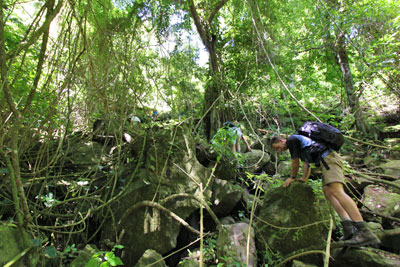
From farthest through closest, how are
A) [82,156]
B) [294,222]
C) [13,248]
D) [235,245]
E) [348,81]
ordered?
1. [348,81]
2. [82,156]
3. [294,222]
4. [235,245]
5. [13,248]

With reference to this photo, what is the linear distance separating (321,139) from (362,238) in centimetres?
107

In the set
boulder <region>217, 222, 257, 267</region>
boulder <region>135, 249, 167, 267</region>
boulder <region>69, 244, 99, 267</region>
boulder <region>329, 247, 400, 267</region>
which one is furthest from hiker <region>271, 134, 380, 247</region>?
boulder <region>69, 244, 99, 267</region>

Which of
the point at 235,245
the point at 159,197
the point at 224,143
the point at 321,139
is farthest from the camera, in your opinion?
the point at 224,143

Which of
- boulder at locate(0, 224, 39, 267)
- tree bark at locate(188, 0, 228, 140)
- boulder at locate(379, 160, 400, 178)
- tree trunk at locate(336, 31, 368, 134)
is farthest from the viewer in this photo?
tree trunk at locate(336, 31, 368, 134)

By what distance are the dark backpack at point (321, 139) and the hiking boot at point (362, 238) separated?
655 millimetres

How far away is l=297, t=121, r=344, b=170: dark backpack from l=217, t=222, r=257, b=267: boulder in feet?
3.76

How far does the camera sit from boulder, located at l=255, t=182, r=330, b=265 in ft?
8.18

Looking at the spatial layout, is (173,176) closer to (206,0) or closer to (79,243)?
(79,243)

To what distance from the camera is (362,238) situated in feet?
6.93

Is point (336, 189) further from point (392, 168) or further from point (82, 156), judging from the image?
point (82, 156)

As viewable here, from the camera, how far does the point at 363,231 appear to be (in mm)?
2127

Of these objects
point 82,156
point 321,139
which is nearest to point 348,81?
point 321,139

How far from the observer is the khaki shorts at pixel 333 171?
2.34 metres

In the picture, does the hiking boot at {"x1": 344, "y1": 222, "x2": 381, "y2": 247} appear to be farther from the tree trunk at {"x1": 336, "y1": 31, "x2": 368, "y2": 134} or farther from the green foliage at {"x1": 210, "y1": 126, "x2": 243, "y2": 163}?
the tree trunk at {"x1": 336, "y1": 31, "x2": 368, "y2": 134}
